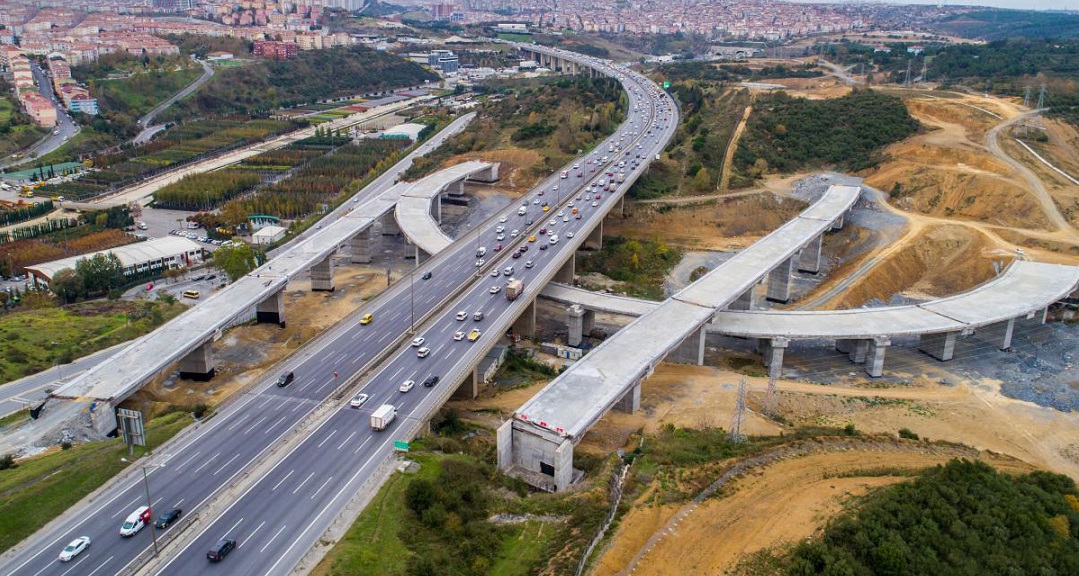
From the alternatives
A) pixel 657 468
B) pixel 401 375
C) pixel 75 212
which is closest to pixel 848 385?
pixel 657 468

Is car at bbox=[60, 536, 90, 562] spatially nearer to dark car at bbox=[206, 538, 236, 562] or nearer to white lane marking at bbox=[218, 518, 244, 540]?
dark car at bbox=[206, 538, 236, 562]

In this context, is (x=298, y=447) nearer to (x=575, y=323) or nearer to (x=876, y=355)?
(x=575, y=323)

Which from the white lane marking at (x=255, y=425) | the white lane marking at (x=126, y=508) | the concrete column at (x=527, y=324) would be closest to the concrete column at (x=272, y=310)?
the concrete column at (x=527, y=324)

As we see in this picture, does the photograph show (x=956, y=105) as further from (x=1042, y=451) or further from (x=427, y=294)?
(x=427, y=294)

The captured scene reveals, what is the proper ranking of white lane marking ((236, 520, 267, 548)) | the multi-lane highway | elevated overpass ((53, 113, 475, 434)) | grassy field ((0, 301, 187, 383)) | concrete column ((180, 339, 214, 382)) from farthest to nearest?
grassy field ((0, 301, 187, 383)) → concrete column ((180, 339, 214, 382)) → elevated overpass ((53, 113, 475, 434)) → white lane marking ((236, 520, 267, 548)) → the multi-lane highway

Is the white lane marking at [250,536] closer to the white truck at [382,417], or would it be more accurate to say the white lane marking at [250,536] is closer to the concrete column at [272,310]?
the white truck at [382,417]

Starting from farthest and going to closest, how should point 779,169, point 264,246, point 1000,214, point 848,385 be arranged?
point 779,169 → point 264,246 → point 1000,214 → point 848,385

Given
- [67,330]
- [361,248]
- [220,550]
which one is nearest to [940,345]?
[220,550]

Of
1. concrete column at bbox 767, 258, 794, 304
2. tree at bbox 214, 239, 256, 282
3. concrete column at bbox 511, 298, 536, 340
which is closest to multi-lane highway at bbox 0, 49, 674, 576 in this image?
concrete column at bbox 511, 298, 536, 340
